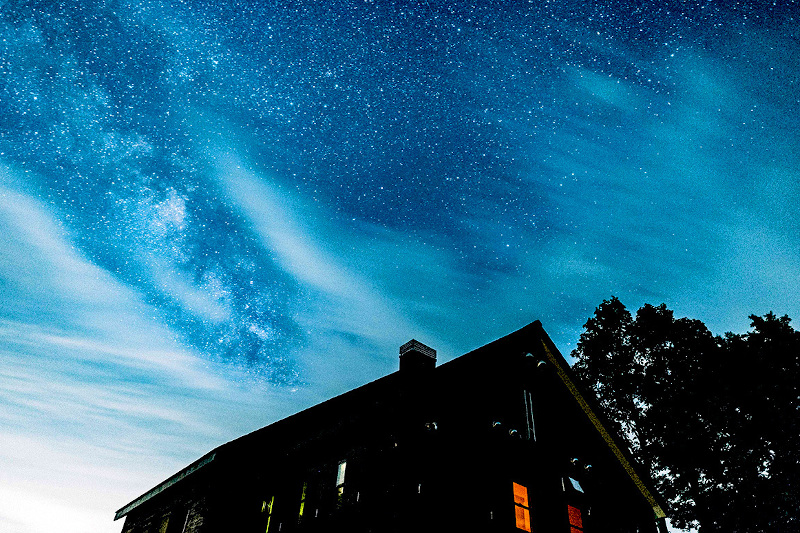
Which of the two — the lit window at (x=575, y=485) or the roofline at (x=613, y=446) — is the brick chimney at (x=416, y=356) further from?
the lit window at (x=575, y=485)

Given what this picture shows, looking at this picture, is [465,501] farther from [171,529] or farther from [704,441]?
[704,441]

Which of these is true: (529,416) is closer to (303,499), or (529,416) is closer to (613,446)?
(613,446)

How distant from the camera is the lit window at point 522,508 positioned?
420 inches

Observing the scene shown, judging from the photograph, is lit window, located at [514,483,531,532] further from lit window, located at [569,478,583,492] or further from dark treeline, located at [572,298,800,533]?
dark treeline, located at [572,298,800,533]

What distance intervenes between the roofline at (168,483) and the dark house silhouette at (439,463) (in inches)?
3.5

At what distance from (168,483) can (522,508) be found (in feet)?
39.3

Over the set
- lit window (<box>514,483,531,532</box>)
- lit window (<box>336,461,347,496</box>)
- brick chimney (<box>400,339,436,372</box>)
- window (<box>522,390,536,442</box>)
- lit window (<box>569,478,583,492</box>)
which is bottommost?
lit window (<box>514,483,531,532</box>)

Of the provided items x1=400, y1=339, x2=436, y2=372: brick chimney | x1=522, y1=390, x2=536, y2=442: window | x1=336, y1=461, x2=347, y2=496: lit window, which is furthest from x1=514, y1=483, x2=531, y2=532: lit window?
x1=336, y1=461, x2=347, y2=496: lit window

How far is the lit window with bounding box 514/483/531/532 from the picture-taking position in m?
10.7

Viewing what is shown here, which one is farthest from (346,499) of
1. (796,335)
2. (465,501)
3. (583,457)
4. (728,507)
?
(796,335)

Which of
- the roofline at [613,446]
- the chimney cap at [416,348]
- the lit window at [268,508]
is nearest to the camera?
the lit window at [268,508]

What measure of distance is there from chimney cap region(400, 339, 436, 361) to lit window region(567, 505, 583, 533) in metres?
5.58

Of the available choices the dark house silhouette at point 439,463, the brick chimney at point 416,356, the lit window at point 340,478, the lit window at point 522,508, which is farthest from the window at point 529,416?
the lit window at point 340,478

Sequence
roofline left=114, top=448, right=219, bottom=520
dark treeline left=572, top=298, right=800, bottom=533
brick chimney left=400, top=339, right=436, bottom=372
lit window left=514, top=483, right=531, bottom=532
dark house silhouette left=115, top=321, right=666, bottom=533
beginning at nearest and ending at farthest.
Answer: dark house silhouette left=115, top=321, right=666, bottom=533, lit window left=514, top=483, right=531, bottom=532, roofline left=114, top=448, right=219, bottom=520, brick chimney left=400, top=339, right=436, bottom=372, dark treeline left=572, top=298, right=800, bottom=533
